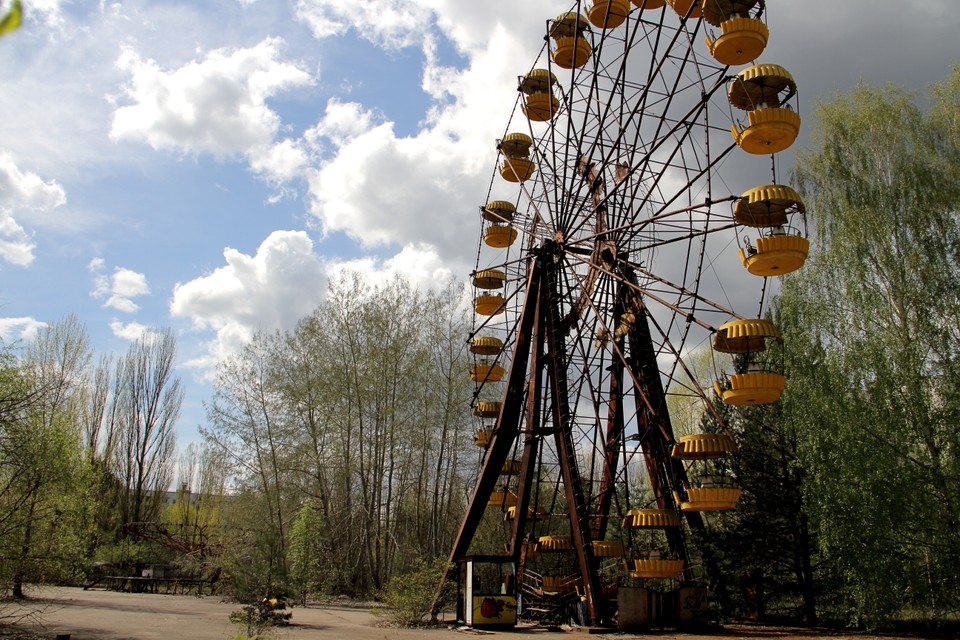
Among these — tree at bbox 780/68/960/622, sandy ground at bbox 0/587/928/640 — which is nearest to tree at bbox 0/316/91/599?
sandy ground at bbox 0/587/928/640

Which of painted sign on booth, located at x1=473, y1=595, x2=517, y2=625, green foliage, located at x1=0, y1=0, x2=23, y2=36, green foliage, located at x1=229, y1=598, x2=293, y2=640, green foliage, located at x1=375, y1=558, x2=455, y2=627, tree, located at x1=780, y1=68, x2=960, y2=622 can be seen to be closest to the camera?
green foliage, located at x1=0, y1=0, x2=23, y2=36

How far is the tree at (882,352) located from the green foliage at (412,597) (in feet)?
33.8

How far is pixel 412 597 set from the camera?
17.4m

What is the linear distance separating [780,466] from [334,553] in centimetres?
1903

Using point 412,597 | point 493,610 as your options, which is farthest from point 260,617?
point 493,610

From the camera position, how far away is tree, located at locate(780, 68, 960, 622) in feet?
61.3

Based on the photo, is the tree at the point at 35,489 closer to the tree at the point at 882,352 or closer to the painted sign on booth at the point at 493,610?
the painted sign on booth at the point at 493,610

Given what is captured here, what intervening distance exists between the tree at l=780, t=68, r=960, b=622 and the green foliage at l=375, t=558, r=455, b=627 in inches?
406

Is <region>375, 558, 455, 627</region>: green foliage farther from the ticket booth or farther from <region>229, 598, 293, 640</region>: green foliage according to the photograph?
<region>229, 598, 293, 640</region>: green foliage

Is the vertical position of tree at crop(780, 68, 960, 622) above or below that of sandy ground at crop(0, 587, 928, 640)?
above

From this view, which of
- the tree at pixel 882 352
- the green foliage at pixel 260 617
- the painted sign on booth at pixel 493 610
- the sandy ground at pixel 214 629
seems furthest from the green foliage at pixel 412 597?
the tree at pixel 882 352

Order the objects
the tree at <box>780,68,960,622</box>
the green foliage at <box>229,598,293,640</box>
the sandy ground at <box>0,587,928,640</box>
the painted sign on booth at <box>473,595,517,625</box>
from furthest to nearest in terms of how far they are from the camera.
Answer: the tree at <box>780,68,960,622</box>, the painted sign on booth at <box>473,595,517,625</box>, the sandy ground at <box>0,587,928,640</box>, the green foliage at <box>229,598,293,640</box>

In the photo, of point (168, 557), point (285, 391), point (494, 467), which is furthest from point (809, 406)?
point (168, 557)

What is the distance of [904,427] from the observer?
19.7 m
